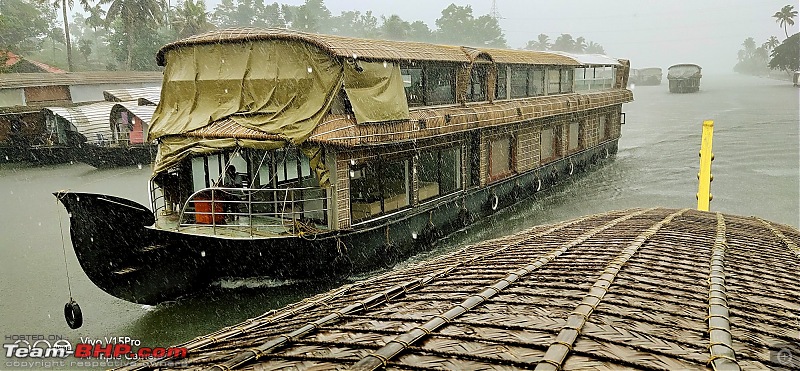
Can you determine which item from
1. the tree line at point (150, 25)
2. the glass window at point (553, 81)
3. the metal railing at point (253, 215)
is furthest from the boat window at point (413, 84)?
the tree line at point (150, 25)

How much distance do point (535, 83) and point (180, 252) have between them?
36.5ft

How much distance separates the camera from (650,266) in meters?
4.51

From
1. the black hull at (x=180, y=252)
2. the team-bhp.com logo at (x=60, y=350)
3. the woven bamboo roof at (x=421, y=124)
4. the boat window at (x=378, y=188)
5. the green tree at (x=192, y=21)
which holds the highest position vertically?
the green tree at (x=192, y=21)

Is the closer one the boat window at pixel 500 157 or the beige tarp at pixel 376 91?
the beige tarp at pixel 376 91

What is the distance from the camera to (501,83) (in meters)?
14.5

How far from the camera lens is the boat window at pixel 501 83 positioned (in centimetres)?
1432

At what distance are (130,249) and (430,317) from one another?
636 centimetres

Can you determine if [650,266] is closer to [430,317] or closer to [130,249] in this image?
[430,317]

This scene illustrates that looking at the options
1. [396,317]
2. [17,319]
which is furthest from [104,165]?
[396,317]

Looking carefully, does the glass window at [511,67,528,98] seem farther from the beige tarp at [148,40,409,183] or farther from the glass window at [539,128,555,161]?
the beige tarp at [148,40,409,183]

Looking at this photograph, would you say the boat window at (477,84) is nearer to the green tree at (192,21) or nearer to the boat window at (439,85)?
the boat window at (439,85)

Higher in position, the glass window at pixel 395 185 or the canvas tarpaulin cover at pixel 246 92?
the canvas tarpaulin cover at pixel 246 92

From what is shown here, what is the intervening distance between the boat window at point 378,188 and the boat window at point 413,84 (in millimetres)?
1296


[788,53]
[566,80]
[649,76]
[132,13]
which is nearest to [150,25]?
[132,13]
